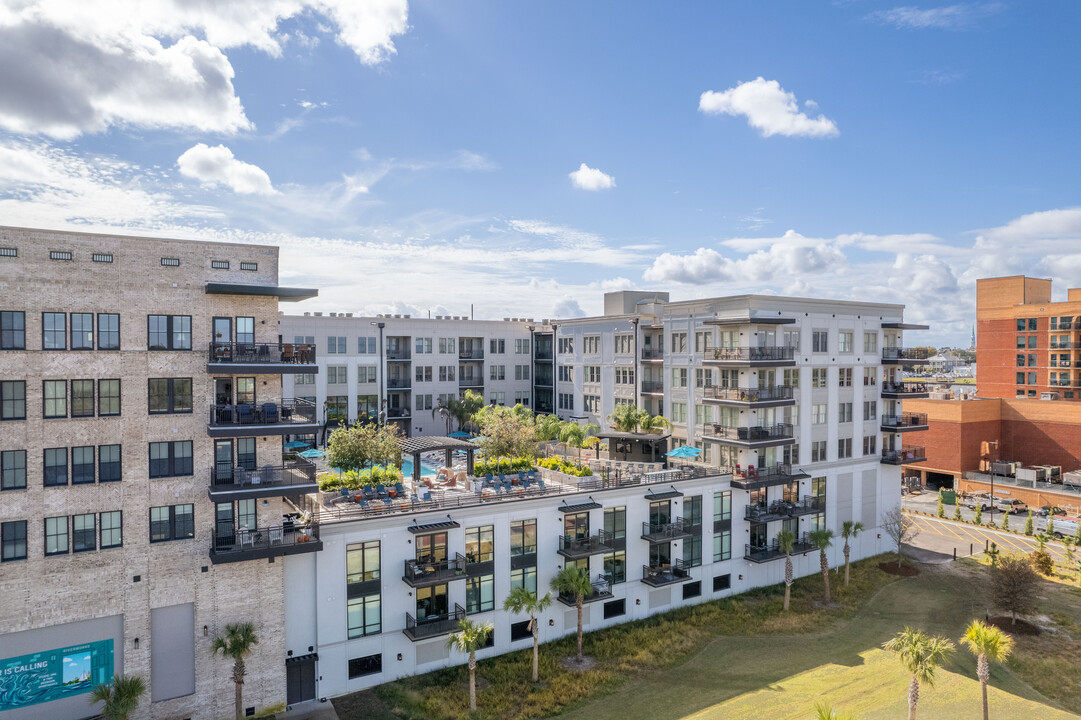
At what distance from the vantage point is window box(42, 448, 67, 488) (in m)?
23.8

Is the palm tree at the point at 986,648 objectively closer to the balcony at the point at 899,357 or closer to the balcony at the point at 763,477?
the balcony at the point at 763,477

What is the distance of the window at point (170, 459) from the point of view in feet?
83.3

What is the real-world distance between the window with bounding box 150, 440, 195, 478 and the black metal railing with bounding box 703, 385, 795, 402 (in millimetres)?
30531

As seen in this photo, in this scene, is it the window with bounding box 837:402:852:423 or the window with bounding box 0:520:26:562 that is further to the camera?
the window with bounding box 837:402:852:423

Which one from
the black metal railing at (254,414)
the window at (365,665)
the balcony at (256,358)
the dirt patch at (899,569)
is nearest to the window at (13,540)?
the black metal railing at (254,414)

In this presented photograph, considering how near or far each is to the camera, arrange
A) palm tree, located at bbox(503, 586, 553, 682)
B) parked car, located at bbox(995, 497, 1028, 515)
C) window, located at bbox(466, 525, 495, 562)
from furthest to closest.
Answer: parked car, located at bbox(995, 497, 1028, 515) → window, located at bbox(466, 525, 495, 562) → palm tree, located at bbox(503, 586, 553, 682)

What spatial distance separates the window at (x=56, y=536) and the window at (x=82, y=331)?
21.3ft

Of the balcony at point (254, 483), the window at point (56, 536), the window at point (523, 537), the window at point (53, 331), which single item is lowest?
the window at point (523, 537)

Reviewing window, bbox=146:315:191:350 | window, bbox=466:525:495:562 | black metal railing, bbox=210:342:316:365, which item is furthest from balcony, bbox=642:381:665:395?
window, bbox=146:315:191:350

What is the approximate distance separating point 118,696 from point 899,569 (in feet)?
153

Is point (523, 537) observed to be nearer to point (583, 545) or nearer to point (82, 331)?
point (583, 545)

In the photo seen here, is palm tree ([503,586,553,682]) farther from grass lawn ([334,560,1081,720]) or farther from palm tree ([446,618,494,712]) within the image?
palm tree ([446,618,494,712])

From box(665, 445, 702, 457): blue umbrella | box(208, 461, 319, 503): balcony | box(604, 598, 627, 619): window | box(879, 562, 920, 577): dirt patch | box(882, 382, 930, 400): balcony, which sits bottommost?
Result: box(879, 562, 920, 577): dirt patch

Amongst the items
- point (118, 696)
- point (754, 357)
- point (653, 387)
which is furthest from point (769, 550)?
point (118, 696)
